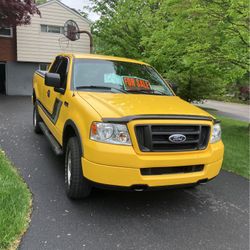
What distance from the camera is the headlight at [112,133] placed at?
3701 mm

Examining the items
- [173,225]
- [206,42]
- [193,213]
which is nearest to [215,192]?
[193,213]

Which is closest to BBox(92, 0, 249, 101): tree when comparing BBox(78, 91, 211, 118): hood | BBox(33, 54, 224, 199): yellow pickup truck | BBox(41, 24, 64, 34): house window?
BBox(78, 91, 211, 118): hood

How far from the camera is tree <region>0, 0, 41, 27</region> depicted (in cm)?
1639

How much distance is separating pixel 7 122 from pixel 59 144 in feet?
16.4

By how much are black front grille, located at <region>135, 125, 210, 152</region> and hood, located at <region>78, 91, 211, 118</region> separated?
22cm

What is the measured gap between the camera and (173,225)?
13.0 ft

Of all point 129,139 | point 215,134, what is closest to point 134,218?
point 129,139

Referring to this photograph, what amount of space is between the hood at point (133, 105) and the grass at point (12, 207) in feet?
4.81

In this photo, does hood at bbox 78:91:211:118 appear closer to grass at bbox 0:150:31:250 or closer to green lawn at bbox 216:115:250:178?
grass at bbox 0:150:31:250

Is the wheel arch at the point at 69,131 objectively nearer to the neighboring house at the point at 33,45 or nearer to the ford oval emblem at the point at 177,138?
the ford oval emblem at the point at 177,138

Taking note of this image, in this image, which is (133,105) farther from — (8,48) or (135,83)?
(8,48)

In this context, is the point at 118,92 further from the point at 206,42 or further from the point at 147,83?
the point at 206,42

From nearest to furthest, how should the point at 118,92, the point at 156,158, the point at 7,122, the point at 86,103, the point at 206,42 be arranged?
the point at 156,158, the point at 86,103, the point at 118,92, the point at 206,42, the point at 7,122

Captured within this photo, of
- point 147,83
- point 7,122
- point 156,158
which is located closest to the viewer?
point 156,158
